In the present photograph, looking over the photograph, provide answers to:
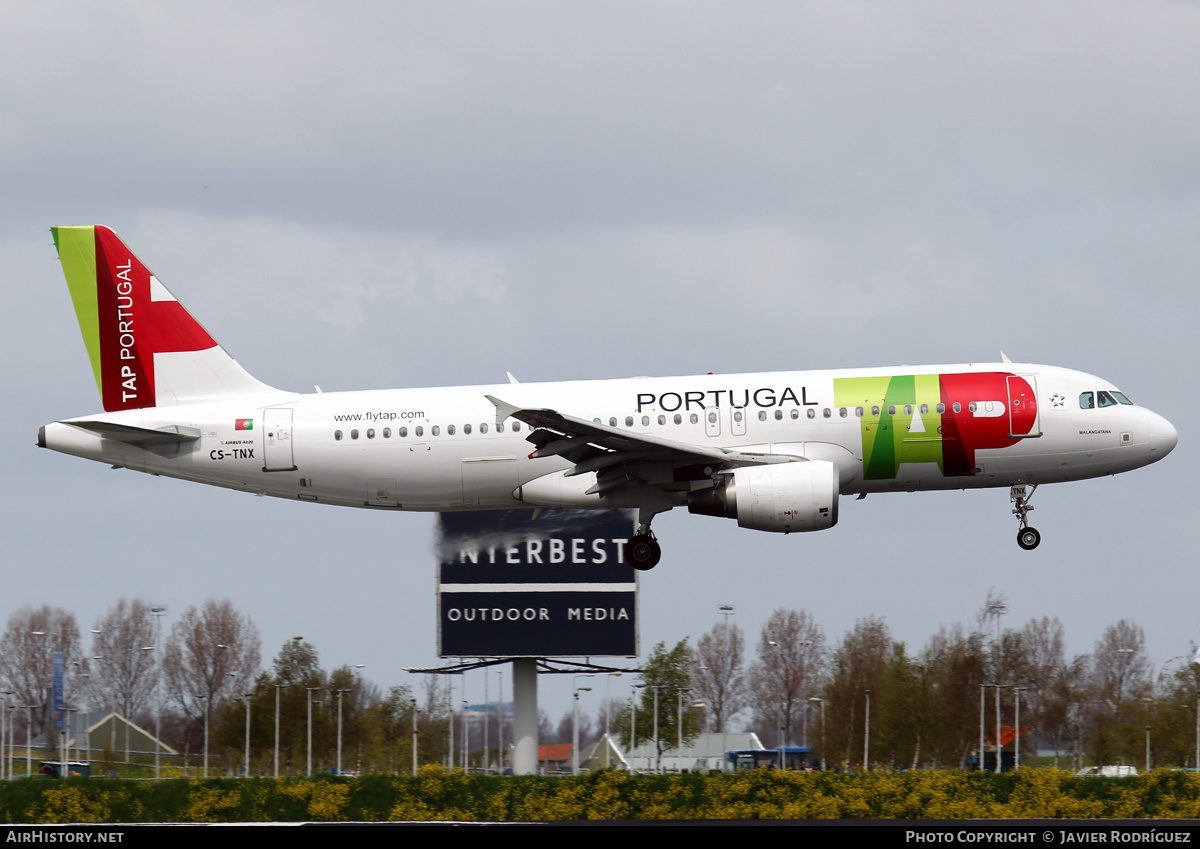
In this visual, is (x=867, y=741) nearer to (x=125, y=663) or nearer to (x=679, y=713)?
(x=679, y=713)

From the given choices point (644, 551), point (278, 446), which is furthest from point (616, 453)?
point (278, 446)

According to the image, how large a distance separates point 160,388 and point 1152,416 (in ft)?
84.5

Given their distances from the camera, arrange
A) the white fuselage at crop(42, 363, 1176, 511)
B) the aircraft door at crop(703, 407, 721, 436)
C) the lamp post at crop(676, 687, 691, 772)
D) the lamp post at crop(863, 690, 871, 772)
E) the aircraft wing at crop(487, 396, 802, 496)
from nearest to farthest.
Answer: the aircraft wing at crop(487, 396, 802, 496)
the white fuselage at crop(42, 363, 1176, 511)
the aircraft door at crop(703, 407, 721, 436)
the lamp post at crop(863, 690, 871, 772)
the lamp post at crop(676, 687, 691, 772)

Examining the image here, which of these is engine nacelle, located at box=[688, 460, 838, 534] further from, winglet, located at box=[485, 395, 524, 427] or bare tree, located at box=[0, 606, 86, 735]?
bare tree, located at box=[0, 606, 86, 735]

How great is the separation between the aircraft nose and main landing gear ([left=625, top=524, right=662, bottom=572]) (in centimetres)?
1252

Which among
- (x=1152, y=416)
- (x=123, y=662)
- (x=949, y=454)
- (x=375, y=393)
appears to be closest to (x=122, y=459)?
(x=375, y=393)

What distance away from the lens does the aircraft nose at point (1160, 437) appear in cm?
3484

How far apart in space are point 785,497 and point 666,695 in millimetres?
59729

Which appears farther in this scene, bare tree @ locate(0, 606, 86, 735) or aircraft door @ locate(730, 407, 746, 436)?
bare tree @ locate(0, 606, 86, 735)

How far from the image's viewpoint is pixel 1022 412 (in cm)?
3397

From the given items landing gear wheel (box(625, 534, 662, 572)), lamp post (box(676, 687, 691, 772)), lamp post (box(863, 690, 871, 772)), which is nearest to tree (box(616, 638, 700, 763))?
lamp post (box(676, 687, 691, 772))

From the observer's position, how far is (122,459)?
36.2 metres

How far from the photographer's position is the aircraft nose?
34844 millimetres

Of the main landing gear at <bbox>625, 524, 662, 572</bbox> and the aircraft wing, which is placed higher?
the aircraft wing
